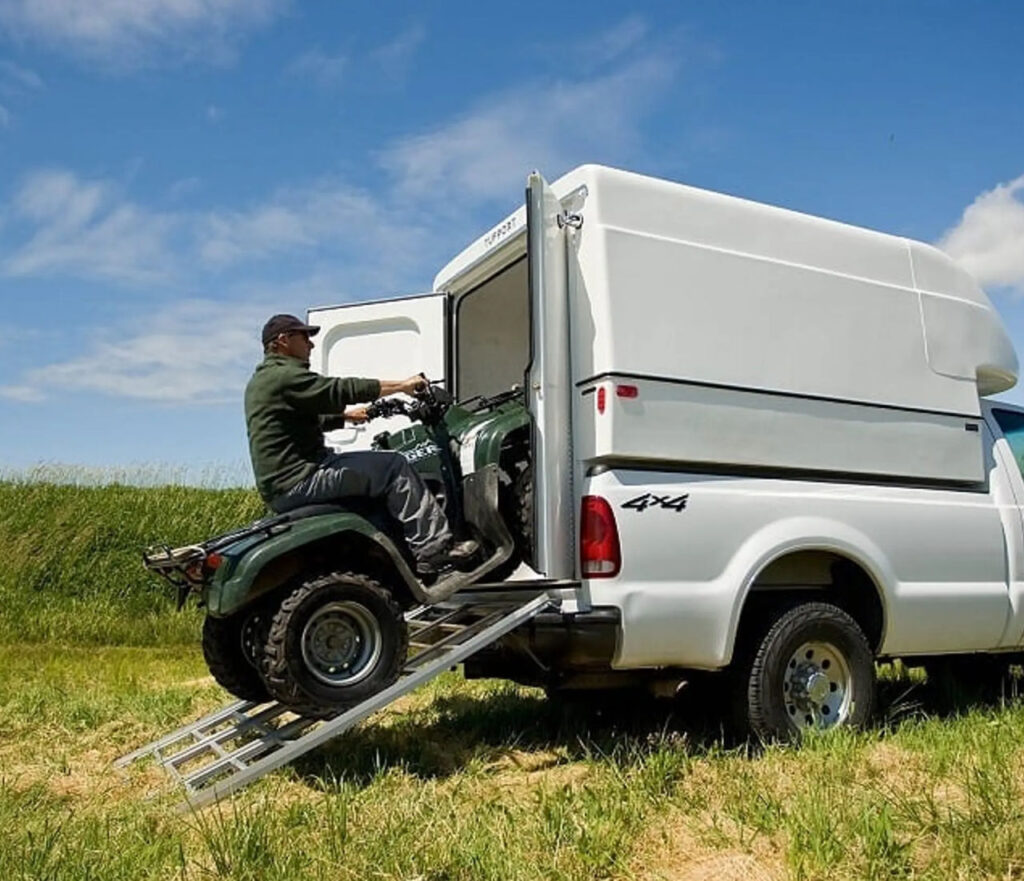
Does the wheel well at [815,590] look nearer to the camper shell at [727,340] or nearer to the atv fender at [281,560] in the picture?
the camper shell at [727,340]

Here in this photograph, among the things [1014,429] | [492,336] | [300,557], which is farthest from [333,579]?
[1014,429]

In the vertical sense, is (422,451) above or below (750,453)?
above

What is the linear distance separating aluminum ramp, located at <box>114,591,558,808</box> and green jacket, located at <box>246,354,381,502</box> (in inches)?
42.1

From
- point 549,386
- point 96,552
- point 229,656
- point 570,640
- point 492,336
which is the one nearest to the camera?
point 570,640

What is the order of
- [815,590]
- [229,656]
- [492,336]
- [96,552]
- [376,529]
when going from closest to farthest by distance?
[376,529]
[229,656]
[815,590]
[492,336]
[96,552]

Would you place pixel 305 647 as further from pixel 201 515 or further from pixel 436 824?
pixel 201 515

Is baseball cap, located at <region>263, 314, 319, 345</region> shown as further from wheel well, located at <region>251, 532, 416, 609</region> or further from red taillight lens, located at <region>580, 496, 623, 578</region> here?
red taillight lens, located at <region>580, 496, 623, 578</region>

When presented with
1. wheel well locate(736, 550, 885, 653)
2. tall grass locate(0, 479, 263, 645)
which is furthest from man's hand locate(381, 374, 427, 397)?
tall grass locate(0, 479, 263, 645)

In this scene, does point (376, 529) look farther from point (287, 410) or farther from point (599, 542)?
point (599, 542)

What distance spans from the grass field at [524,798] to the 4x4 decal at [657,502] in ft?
3.56

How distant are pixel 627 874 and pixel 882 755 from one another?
6.13ft

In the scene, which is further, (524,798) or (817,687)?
(817,687)

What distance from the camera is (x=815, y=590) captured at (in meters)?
5.73

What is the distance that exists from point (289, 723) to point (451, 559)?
1074 mm
